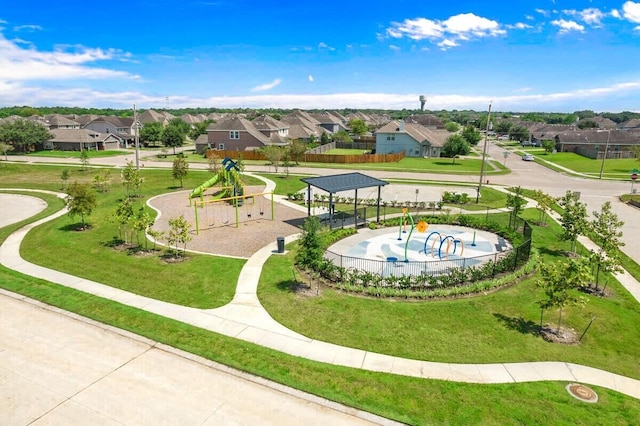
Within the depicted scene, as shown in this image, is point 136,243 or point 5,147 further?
point 5,147

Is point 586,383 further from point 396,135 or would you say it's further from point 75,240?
point 396,135

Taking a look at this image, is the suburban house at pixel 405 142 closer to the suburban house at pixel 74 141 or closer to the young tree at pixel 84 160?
the young tree at pixel 84 160

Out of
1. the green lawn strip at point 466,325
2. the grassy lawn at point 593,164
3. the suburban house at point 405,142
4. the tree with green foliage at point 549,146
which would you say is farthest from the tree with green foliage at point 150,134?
the tree with green foliage at point 549,146

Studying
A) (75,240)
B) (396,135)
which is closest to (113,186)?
(75,240)

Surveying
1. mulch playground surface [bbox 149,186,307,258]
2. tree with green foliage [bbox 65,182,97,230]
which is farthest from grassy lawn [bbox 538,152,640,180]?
tree with green foliage [bbox 65,182,97,230]

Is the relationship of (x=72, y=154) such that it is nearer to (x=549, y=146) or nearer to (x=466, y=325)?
(x=466, y=325)

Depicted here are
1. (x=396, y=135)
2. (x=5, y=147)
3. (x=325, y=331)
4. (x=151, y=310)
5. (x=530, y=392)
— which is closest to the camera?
(x=530, y=392)
